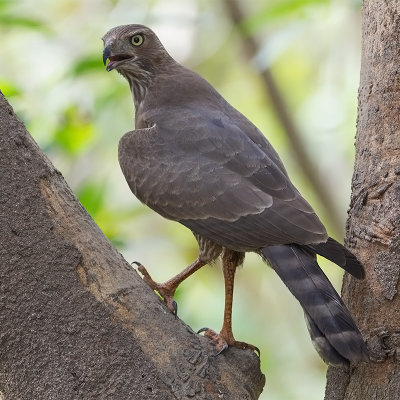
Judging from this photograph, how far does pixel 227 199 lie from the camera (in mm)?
3797

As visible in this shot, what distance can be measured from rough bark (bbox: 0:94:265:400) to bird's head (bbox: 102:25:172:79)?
1736 mm

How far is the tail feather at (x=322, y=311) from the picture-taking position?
3.08 meters

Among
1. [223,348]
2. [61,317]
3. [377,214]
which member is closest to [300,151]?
[377,214]

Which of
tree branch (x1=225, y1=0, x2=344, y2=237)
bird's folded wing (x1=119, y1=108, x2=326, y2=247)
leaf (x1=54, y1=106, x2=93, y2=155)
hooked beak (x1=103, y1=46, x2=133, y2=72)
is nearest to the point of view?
bird's folded wing (x1=119, y1=108, x2=326, y2=247)

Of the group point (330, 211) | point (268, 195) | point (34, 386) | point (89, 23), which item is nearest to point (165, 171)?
point (268, 195)

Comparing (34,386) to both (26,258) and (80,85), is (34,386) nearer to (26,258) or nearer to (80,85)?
(26,258)

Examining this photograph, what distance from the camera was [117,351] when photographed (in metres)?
3.03

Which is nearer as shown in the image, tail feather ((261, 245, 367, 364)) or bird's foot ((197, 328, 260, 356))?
tail feather ((261, 245, 367, 364))

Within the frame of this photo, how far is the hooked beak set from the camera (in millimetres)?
4672

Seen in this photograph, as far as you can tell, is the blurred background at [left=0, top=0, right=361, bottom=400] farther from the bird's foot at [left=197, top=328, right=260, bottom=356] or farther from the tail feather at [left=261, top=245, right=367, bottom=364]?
the tail feather at [left=261, top=245, right=367, bottom=364]

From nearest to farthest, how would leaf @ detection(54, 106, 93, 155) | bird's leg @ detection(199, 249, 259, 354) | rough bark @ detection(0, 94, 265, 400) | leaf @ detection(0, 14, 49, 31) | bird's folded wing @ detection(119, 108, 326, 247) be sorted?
rough bark @ detection(0, 94, 265, 400), bird's leg @ detection(199, 249, 259, 354), bird's folded wing @ detection(119, 108, 326, 247), leaf @ detection(0, 14, 49, 31), leaf @ detection(54, 106, 93, 155)

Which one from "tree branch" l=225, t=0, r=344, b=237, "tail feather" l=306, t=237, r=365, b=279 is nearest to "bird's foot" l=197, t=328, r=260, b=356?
"tail feather" l=306, t=237, r=365, b=279

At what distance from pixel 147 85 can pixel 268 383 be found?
Result: 418 cm

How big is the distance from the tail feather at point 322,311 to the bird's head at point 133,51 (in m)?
1.88
